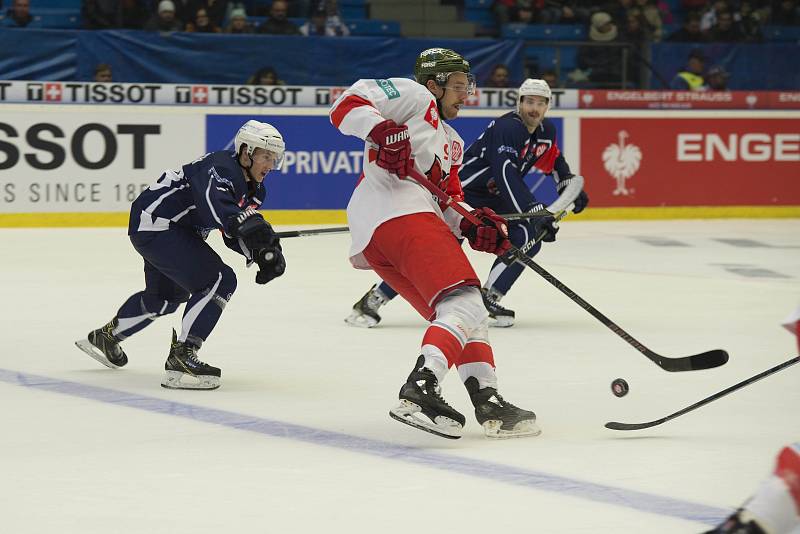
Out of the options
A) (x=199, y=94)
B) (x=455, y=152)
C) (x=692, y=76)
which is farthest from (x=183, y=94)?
(x=455, y=152)

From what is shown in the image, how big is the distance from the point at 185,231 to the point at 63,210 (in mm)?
6177

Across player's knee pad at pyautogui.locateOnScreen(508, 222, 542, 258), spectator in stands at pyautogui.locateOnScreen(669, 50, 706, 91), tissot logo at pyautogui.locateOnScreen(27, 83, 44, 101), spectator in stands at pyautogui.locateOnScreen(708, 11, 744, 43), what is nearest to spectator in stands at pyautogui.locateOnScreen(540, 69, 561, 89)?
spectator in stands at pyautogui.locateOnScreen(669, 50, 706, 91)

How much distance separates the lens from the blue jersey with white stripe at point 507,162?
24.5ft

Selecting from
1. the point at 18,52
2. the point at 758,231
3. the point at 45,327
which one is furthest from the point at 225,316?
the point at 758,231

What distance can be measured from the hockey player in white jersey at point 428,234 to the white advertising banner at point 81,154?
7042 millimetres

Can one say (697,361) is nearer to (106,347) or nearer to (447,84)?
(447,84)

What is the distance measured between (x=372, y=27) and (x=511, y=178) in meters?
6.91

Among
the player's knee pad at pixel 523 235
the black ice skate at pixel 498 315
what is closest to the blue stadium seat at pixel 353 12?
the player's knee pad at pixel 523 235

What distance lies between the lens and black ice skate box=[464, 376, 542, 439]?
A: 15.1 ft

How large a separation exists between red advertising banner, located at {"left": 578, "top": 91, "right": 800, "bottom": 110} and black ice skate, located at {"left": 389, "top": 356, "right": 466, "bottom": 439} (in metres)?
9.02

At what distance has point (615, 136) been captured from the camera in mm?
13305

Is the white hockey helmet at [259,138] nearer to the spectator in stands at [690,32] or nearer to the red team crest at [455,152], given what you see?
the red team crest at [455,152]

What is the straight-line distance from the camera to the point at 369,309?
23.7 ft

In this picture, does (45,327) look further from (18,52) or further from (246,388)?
(18,52)
